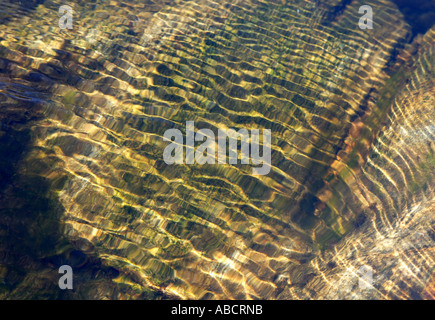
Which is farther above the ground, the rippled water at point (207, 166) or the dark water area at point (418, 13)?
the dark water area at point (418, 13)

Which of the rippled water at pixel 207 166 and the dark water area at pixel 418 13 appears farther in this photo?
the dark water area at pixel 418 13

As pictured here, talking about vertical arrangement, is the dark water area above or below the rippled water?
above

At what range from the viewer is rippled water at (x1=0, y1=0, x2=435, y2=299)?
3166 millimetres

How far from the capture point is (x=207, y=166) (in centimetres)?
373

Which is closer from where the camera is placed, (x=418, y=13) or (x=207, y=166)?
(x=207, y=166)

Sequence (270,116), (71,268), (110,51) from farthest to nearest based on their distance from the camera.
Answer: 1. (110,51)
2. (270,116)
3. (71,268)

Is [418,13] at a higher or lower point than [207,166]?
higher

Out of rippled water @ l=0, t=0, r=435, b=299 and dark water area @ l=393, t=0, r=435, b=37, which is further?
dark water area @ l=393, t=0, r=435, b=37

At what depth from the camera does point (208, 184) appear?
3.64m

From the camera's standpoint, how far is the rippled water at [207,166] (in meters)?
3.17

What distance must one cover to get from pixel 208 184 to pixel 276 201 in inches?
35.4

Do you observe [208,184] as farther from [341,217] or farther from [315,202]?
[341,217]

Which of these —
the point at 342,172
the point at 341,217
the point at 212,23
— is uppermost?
the point at 212,23

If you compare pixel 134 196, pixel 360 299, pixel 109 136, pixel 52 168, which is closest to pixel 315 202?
pixel 360 299
